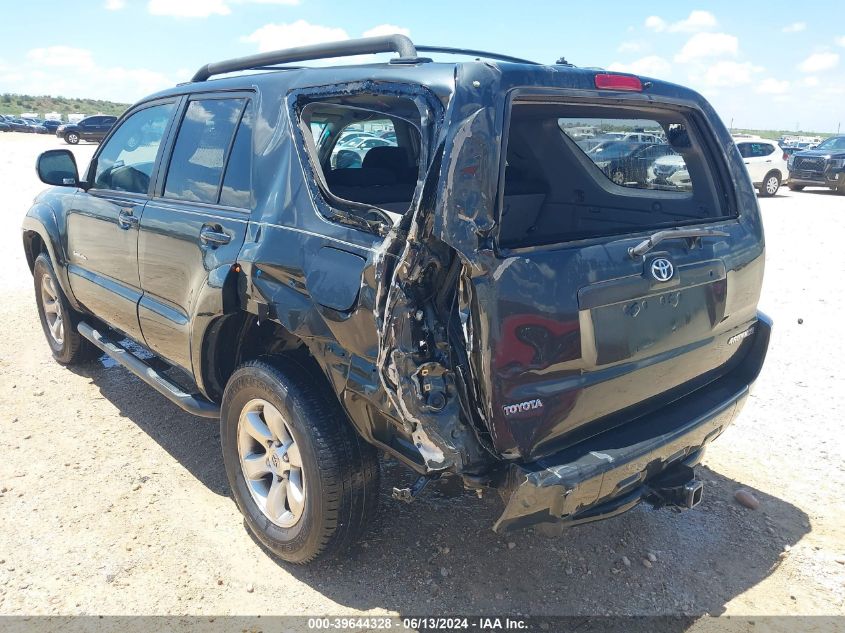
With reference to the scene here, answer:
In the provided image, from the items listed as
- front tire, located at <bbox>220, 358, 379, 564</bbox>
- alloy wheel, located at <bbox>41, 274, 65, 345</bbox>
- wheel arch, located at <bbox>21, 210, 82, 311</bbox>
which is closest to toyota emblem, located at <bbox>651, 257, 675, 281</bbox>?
front tire, located at <bbox>220, 358, 379, 564</bbox>

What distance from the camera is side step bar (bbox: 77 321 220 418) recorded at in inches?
132

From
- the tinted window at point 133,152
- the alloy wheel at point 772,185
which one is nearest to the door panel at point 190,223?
the tinted window at point 133,152

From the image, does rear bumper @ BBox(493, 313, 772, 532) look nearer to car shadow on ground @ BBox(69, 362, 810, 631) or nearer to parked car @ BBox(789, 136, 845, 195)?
car shadow on ground @ BBox(69, 362, 810, 631)

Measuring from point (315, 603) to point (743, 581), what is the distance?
73.5 inches

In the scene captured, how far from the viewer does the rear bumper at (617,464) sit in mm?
2234

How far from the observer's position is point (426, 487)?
2426mm

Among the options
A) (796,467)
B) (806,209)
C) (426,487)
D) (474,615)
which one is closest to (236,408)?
(426,487)

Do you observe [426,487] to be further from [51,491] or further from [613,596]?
[51,491]

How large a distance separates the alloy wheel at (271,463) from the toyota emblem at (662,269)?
5.12ft

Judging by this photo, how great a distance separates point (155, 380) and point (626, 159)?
2806 mm

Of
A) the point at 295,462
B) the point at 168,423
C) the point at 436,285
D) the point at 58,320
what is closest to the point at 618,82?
the point at 436,285

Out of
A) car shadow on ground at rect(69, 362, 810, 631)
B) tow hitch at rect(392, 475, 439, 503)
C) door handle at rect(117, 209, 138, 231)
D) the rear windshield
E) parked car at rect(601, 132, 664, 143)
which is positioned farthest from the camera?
door handle at rect(117, 209, 138, 231)

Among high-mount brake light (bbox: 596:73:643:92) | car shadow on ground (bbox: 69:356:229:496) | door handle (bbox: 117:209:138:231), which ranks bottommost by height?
car shadow on ground (bbox: 69:356:229:496)

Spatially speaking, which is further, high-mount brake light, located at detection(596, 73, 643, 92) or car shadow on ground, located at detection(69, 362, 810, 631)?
car shadow on ground, located at detection(69, 362, 810, 631)
